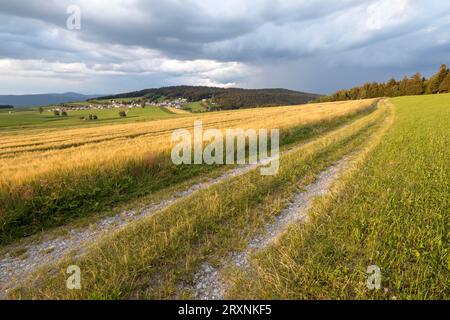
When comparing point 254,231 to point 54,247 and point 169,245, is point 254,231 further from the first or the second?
point 54,247

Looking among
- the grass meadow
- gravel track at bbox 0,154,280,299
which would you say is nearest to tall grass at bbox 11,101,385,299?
the grass meadow

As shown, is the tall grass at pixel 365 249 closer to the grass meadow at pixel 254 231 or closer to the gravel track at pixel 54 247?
the grass meadow at pixel 254 231

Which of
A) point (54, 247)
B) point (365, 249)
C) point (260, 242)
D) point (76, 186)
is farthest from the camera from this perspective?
point (76, 186)

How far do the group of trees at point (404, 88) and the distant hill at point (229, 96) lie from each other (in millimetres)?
32490

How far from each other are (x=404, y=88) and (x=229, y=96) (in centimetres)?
8374

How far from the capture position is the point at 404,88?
92.4m

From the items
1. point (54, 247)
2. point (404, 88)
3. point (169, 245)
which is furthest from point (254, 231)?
point (404, 88)

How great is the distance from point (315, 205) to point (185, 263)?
3.47 metres

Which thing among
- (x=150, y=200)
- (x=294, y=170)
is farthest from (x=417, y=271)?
(x=150, y=200)

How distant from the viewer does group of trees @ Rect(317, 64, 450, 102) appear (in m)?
80.9

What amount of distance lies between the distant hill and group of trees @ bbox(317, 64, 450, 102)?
32.5 meters

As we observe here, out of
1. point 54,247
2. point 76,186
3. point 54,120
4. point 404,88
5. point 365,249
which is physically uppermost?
point 404,88

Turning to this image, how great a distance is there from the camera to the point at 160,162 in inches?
382
